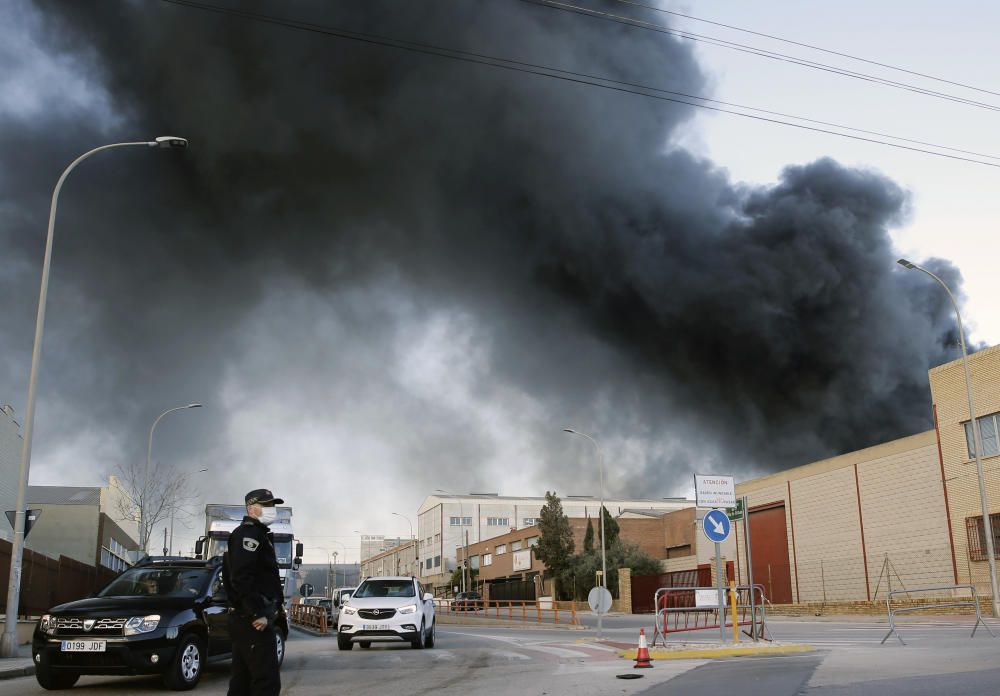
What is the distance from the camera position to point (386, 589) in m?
19.0

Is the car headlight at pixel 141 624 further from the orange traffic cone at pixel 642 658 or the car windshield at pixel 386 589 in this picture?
the car windshield at pixel 386 589

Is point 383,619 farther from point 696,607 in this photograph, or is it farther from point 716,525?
point 716,525

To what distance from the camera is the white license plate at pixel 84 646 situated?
1004 cm

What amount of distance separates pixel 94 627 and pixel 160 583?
4.97 ft

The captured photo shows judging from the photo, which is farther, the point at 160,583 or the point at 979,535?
the point at 979,535

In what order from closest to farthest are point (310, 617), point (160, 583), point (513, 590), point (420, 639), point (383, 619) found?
point (160, 583)
point (383, 619)
point (420, 639)
point (310, 617)
point (513, 590)

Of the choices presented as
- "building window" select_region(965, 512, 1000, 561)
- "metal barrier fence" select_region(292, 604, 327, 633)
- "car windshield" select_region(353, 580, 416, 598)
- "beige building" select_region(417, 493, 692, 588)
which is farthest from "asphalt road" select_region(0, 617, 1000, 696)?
"beige building" select_region(417, 493, 692, 588)

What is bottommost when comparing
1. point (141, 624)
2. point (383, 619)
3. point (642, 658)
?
point (642, 658)

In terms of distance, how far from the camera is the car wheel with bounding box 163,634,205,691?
410 inches

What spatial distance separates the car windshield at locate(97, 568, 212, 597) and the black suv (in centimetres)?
2

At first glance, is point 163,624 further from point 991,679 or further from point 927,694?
point 991,679

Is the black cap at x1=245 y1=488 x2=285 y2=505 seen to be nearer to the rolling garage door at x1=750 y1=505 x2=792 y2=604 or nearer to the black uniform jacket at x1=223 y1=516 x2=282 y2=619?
the black uniform jacket at x1=223 y1=516 x2=282 y2=619

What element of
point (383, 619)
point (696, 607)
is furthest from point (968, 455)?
point (383, 619)

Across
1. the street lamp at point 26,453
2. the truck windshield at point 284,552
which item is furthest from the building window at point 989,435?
the street lamp at point 26,453
